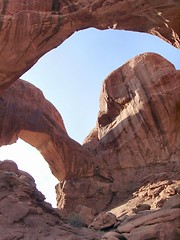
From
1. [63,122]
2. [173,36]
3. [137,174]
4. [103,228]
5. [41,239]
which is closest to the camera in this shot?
[41,239]

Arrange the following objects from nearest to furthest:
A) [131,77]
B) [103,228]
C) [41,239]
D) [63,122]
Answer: [41,239]
[103,228]
[131,77]
[63,122]

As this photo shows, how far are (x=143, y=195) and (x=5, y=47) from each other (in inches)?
431

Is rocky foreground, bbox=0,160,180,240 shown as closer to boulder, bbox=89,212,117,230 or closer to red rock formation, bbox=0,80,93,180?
boulder, bbox=89,212,117,230

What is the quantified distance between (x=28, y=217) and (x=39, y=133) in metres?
14.6

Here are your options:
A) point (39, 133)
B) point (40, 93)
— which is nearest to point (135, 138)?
point (39, 133)

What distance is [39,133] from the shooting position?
27266 millimetres

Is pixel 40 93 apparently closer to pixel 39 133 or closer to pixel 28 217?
pixel 39 133

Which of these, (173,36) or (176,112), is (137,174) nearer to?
(176,112)

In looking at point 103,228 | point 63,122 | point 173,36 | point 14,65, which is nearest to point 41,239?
point 103,228

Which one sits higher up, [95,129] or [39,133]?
[95,129]

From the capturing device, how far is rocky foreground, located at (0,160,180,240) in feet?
35.7

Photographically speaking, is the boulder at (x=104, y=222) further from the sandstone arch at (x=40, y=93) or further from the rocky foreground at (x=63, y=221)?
the sandstone arch at (x=40, y=93)

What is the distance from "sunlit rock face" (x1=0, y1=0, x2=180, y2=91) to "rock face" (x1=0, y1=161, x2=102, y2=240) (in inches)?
274

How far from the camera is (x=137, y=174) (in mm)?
25438
